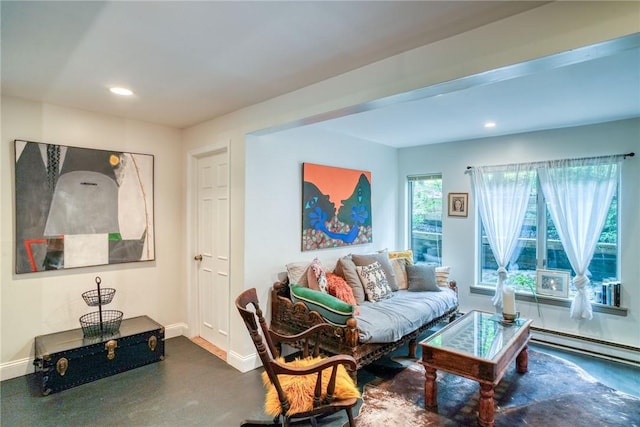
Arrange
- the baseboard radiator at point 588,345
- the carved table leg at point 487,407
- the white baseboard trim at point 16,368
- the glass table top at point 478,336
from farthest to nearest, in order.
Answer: the baseboard radiator at point 588,345 < the white baseboard trim at point 16,368 < the glass table top at point 478,336 < the carved table leg at point 487,407

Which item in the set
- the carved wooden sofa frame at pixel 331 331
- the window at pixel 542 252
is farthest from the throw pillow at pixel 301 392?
the window at pixel 542 252

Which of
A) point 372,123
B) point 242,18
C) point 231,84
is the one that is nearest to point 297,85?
point 231,84

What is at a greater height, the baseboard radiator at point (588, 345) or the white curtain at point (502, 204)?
the white curtain at point (502, 204)

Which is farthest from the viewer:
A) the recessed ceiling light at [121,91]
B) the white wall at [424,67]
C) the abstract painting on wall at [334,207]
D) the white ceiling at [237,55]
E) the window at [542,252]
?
the abstract painting on wall at [334,207]

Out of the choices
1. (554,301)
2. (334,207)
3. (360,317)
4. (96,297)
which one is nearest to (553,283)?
(554,301)

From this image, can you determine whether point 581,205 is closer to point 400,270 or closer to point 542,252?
point 542,252

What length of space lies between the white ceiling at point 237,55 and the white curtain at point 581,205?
0.57 meters

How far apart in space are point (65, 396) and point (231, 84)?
2754 mm

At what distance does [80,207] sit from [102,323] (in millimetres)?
1123

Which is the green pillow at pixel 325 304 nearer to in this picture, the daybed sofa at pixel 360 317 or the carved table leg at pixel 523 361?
the daybed sofa at pixel 360 317

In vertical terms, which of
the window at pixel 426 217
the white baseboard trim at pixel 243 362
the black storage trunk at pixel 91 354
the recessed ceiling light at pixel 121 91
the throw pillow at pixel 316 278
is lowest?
the white baseboard trim at pixel 243 362

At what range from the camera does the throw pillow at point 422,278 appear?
13.0 ft

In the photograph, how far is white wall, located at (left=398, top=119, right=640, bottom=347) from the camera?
132 inches

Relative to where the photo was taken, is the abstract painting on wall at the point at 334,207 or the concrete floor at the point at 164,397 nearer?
the concrete floor at the point at 164,397
